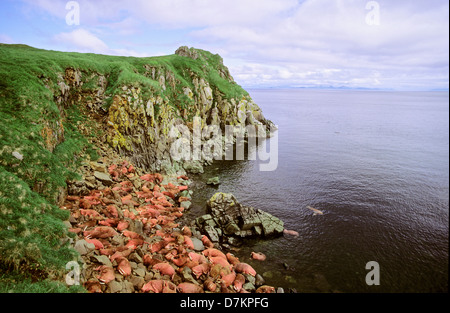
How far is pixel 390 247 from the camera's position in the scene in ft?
79.6

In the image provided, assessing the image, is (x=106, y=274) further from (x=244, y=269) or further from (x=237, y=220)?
(x=237, y=220)

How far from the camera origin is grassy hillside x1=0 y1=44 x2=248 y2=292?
36.9ft

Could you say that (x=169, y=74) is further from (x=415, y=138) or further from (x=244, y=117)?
(x=415, y=138)

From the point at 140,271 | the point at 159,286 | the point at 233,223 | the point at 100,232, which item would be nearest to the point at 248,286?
the point at 159,286

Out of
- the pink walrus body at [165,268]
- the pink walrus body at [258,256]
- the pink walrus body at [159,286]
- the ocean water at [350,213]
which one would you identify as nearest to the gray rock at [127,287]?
the pink walrus body at [159,286]

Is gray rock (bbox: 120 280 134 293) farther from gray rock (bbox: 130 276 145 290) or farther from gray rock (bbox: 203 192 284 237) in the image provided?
gray rock (bbox: 203 192 284 237)

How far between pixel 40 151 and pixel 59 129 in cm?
753

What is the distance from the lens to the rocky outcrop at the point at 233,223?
25.5 m

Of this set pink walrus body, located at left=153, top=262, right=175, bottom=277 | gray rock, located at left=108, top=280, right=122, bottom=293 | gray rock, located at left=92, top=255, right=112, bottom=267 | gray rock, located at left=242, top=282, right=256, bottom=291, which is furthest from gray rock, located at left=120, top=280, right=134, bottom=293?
gray rock, located at left=242, top=282, right=256, bottom=291

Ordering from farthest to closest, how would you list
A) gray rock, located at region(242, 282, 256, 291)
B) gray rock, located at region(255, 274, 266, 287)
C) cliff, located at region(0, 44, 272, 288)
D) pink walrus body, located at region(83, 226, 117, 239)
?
1. gray rock, located at region(255, 274, 266, 287)
2. gray rock, located at region(242, 282, 256, 291)
3. pink walrus body, located at region(83, 226, 117, 239)
4. cliff, located at region(0, 44, 272, 288)

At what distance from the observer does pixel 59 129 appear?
26.2 m

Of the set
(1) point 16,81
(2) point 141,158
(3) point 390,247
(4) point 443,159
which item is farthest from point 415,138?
(1) point 16,81

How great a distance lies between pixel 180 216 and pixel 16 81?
2368 centimetres

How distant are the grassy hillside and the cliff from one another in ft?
0.18
